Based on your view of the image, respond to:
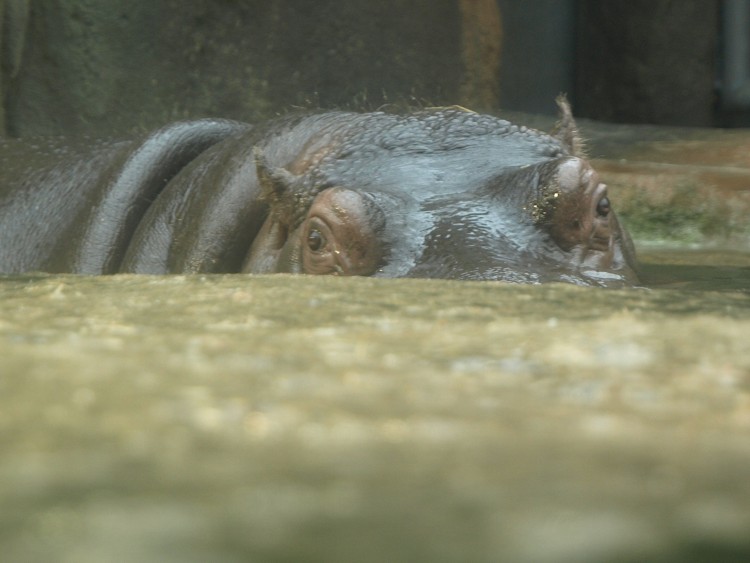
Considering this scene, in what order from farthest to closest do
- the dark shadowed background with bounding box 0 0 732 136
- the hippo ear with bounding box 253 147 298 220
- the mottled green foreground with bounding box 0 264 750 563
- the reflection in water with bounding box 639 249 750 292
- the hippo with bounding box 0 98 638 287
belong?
the dark shadowed background with bounding box 0 0 732 136 → the reflection in water with bounding box 639 249 750 292 → the hippo ear with bounding box 253 147 298 220 → the hippo with bounding box 0 98 638 287 → the mottled green foreground with bounding box 0 264 750 563

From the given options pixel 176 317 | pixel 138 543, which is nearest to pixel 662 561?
pixel 138 543

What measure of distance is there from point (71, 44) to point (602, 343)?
6051mm

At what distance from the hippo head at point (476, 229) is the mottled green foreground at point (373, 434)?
150 centimetres

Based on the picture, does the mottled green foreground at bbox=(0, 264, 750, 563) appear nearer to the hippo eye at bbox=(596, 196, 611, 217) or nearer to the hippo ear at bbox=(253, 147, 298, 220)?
the hippo eye at bbox=(596, 196, 611, 217)

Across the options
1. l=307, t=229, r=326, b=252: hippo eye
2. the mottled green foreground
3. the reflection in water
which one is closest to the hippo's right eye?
the reflection in water

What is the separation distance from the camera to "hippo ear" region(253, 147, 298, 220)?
357 cm

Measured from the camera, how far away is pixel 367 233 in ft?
10.0

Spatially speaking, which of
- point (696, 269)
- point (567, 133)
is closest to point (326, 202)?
point (567, 133)

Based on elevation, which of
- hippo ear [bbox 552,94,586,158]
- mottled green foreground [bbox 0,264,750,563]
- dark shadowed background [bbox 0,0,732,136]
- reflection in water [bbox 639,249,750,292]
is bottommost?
reflection in water [bbox 639,249,750,292]

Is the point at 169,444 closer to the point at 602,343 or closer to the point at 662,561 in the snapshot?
the point at 662,561

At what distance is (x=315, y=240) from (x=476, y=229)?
54 cm

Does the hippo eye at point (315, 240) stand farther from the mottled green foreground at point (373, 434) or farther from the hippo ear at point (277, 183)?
the mottled green foreground at point (373, 434)

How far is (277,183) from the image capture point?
360cm

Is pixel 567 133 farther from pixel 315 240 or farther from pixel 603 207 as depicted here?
pixel 315 240
